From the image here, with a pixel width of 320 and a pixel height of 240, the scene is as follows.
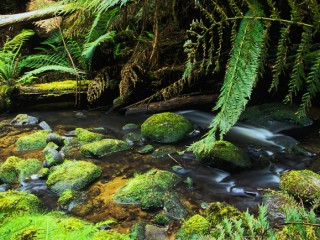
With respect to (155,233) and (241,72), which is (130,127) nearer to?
(155,233)

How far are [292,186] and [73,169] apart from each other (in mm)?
1963

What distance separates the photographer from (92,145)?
3838mm

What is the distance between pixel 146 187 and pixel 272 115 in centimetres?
235

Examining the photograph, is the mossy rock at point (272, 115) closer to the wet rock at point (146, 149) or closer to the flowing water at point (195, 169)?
the flowing water at point (195, 169)

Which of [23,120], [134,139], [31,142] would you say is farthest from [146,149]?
[23,120]

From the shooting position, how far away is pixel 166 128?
411 centimetres

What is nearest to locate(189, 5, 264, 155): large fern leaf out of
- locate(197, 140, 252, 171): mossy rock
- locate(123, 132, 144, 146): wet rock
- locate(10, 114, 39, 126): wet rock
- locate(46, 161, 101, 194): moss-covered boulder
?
locate(197, 140, 252, 171): mossy rock

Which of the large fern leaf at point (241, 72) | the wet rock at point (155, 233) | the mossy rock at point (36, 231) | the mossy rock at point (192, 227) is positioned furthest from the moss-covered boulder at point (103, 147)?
the mossy rock at point (36, 231)

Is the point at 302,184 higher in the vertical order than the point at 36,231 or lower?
lower

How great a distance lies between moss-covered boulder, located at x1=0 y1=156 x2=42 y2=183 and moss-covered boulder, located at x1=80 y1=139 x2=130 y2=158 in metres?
0.51

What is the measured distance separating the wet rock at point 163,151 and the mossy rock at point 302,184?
123 centimetres

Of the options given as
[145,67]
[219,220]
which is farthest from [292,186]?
[145,67]

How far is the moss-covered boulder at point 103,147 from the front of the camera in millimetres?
3762

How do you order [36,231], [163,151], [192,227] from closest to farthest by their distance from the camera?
[36,231]
[192,227]
[163,151]
